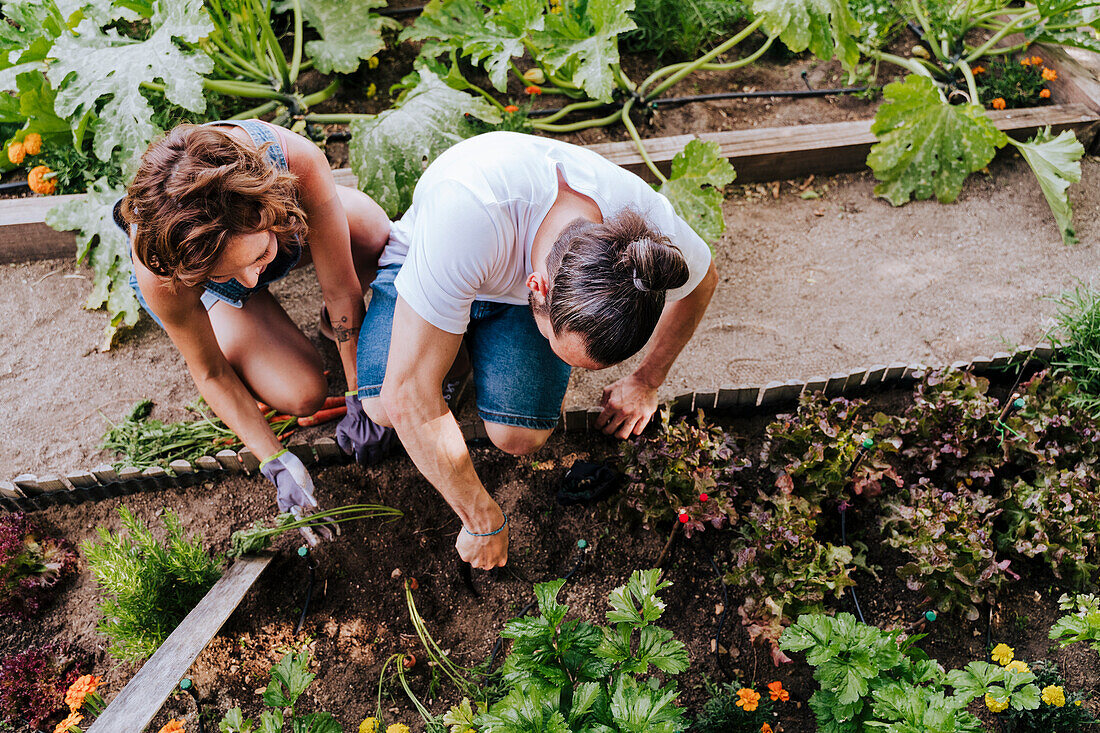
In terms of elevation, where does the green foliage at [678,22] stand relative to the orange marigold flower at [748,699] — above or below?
above

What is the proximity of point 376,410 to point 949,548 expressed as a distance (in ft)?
5.41

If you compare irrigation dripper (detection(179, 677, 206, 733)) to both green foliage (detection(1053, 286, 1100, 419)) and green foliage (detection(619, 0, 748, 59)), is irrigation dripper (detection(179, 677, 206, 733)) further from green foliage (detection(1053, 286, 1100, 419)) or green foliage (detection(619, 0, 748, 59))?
green foliage (detection(619, 0, 748, 59))

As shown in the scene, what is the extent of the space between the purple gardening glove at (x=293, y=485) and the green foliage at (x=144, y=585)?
0.87 feet

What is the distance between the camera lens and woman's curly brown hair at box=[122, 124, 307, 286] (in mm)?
1550

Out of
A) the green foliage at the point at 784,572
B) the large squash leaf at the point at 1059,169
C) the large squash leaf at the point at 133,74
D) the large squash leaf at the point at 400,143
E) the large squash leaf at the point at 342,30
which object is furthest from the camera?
the large squash leaf at the point at 342,30

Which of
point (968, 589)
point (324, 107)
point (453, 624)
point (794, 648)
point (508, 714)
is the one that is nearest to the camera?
point (508, 714)

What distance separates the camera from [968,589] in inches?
72.1

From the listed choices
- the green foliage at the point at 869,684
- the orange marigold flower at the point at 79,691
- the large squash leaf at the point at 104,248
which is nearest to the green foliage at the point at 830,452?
the green foliage at the point at 869,684

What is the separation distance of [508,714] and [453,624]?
0.80 meters

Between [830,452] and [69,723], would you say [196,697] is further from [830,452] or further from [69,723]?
[830,452]

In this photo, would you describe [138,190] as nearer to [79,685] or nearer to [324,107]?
[79,685]

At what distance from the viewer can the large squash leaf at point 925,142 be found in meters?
2.81

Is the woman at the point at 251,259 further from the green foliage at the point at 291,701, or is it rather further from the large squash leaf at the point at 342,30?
the large squash leaf at the point at 342,30

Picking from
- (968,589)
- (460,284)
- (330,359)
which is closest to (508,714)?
(460,284)
